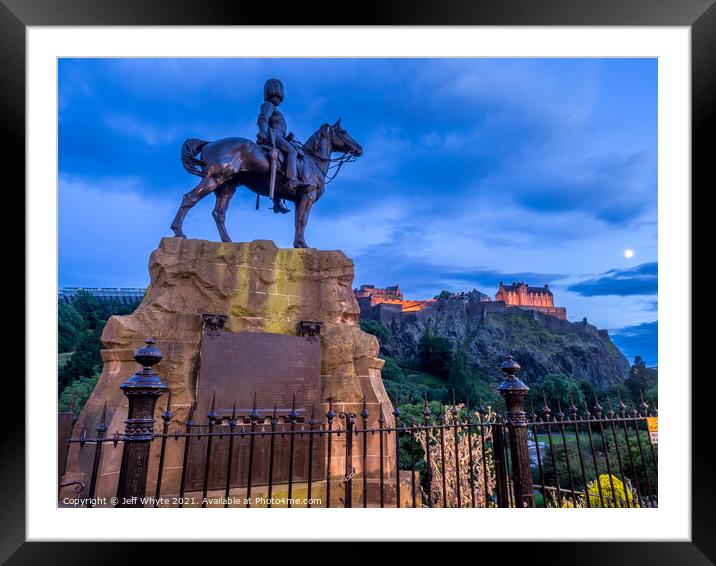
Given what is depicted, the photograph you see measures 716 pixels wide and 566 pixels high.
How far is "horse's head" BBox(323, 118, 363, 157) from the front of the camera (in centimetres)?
816

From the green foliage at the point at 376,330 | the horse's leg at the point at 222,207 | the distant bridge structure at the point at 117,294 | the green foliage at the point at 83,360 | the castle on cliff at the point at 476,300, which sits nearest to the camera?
the horse's leg at the point at 222,207

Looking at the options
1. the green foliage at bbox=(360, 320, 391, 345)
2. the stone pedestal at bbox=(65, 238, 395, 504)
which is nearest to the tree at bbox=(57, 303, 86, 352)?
the stone pedestal at bbox=(65, 238, 395, 504)

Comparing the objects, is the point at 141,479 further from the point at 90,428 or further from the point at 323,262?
the point at 323,262

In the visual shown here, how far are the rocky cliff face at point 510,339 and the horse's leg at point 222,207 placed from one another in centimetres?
3840

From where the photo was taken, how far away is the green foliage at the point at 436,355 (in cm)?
4156

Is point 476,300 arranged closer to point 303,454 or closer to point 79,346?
point 79,346

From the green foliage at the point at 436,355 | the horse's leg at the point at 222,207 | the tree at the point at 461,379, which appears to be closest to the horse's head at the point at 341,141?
the horse's leg at the point at 222,207

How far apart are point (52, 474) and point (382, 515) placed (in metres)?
2.46

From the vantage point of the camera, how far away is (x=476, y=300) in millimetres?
51250

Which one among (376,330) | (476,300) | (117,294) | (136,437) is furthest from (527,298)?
(136,437)

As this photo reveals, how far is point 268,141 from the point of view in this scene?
7281 mm

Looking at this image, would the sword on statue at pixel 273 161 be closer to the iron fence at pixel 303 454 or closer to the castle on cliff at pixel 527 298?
the iron fence at pixel 303 454

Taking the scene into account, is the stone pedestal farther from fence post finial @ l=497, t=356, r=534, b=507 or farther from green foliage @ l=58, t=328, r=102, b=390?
green foliage @ l=58, t=328, r=102, b=390
